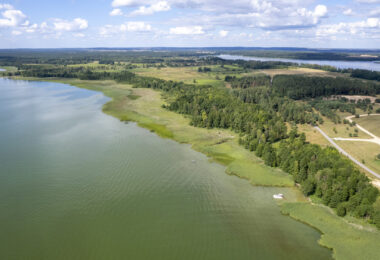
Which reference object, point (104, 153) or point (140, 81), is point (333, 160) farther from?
point (140, 81)

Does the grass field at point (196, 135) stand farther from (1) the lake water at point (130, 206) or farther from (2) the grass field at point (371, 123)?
(2) the grass field at point (371, 123)

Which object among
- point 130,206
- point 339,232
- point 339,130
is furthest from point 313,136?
point 130,206

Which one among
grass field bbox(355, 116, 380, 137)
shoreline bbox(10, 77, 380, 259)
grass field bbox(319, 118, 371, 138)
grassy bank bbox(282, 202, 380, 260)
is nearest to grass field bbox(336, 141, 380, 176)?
grass field bbox(319, 118, 371, 138)

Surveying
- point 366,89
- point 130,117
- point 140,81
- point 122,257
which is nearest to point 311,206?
point 122,257

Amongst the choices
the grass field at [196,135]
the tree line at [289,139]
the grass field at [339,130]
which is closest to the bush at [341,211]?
the tree line at [289,139]

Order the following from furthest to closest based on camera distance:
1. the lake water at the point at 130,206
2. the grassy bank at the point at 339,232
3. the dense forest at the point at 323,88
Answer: the dense forest at the point at 323,88, the lake water at the point at 130,206, the grassy bank at the point at 339,232

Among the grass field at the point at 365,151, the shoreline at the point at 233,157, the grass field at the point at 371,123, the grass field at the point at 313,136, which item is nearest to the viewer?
the shoreline at the point at 233,157
